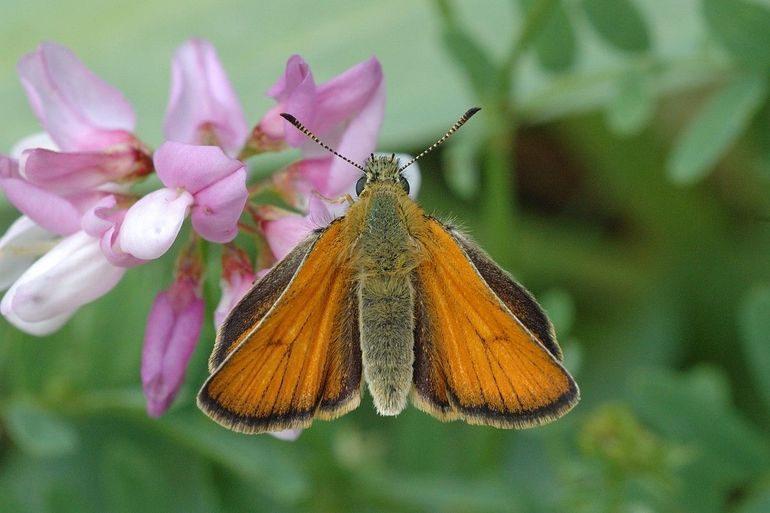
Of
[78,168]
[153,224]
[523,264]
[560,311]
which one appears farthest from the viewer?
[523,264]

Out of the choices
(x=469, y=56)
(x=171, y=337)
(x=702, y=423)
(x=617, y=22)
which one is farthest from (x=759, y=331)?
(x=171, y=337)

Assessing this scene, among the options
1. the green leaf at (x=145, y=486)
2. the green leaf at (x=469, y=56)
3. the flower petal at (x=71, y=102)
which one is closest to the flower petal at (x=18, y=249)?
the flower petal at (x=71, y=102)

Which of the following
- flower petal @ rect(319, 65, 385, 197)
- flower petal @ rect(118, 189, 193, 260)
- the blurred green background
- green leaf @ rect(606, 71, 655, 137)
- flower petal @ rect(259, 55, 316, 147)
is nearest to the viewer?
flower petal @ rect(118, 189, 193, 260)

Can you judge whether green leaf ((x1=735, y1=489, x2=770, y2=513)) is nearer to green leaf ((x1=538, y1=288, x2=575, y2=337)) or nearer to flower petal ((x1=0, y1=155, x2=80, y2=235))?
green leaf ((x1=538, y1=288, x2=575, y2=337))

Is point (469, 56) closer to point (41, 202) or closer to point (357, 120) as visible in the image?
point (357, 120)

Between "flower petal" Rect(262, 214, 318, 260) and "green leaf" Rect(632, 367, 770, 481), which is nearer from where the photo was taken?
"flower petal" Rect(262, 214, 318, 260)

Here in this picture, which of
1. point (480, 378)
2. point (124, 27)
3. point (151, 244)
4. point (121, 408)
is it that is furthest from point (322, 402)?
point (124, 27)

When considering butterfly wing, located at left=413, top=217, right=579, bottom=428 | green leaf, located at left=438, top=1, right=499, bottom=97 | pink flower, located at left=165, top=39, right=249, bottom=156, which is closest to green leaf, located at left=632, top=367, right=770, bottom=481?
butterfly wing, located at left=413, top=217, right=579, bottom=428

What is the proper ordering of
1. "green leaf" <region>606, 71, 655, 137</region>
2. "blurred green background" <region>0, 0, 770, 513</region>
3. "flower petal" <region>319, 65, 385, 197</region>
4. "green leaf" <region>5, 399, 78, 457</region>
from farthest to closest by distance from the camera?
"green leaf" <region>606, 71, 655, 137</region> < "blurred green background" <region>0, 0, 770, 513</region> < "green leaf" <region>5, 399, 78, 457</region> < "flower petal" <region>319, 65, 385, 197</region>
